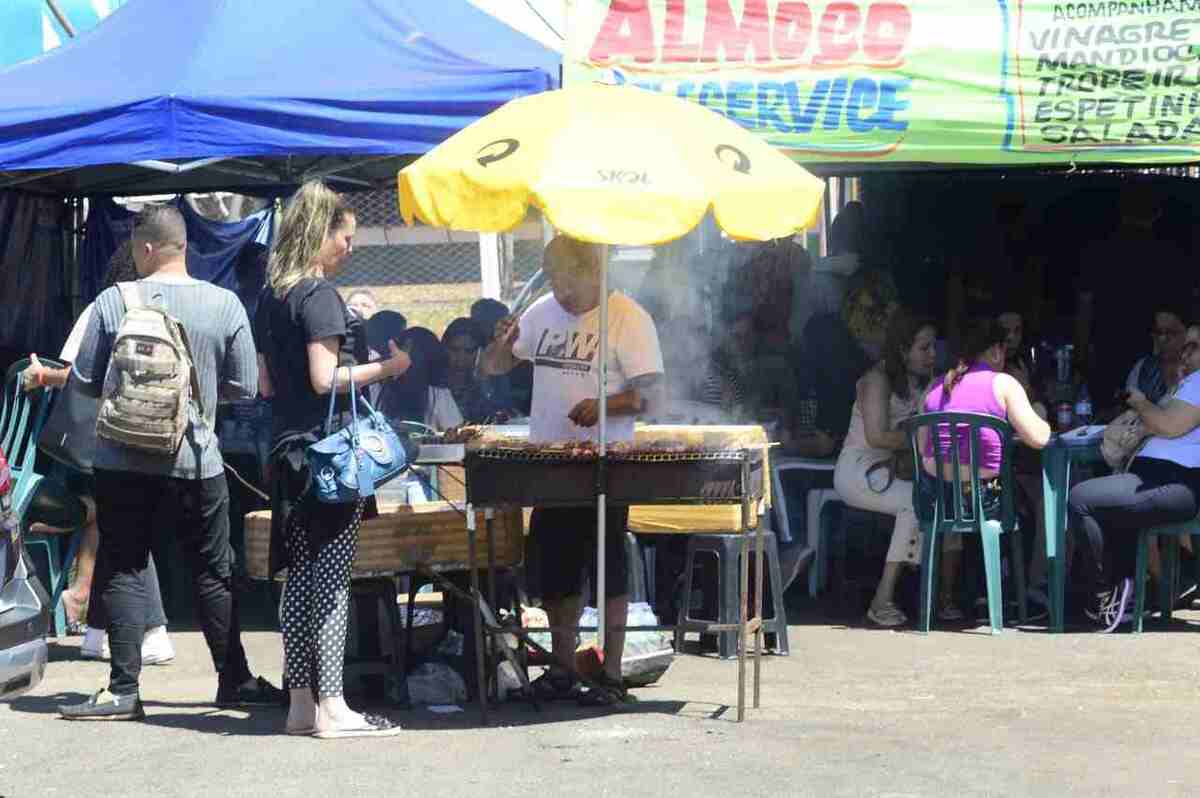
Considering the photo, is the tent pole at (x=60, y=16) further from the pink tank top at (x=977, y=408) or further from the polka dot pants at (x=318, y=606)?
the polka dot pants at (x=318, y=606)

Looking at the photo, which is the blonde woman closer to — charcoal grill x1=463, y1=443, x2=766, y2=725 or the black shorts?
charcoal grill x1=463, y1=443, x2=766, y2=725

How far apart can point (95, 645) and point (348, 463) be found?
2616mm

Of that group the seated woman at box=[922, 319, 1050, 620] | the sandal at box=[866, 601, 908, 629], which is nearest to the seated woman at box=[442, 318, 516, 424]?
the sandal at box=[866, 601, 908, 629]

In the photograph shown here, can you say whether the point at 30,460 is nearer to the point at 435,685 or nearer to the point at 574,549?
the point at 435,685

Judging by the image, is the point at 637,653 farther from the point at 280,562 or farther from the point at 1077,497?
the point at 1077,497

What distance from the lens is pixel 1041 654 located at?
825cm

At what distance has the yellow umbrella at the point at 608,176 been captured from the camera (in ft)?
20.5

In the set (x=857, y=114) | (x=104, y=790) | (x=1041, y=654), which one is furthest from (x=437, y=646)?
(x=857, y=114)

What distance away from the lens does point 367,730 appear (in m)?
6.55

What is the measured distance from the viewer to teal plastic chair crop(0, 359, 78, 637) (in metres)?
8.84

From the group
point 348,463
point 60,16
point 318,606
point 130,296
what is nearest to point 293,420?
point 348,463

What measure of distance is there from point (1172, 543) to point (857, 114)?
2.57 metres

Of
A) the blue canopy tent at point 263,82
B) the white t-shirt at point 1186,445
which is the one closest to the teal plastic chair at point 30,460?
the blue canopy tent at point 263,82

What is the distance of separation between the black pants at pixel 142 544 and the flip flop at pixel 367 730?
2.45 feet
